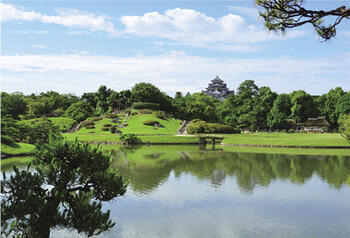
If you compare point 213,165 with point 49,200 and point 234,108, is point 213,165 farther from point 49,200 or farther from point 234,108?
point 234,108

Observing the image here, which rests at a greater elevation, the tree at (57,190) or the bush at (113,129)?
the tree at (57,190)

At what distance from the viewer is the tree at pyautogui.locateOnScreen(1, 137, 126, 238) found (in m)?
11.5

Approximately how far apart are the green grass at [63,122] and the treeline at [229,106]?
6.91ft

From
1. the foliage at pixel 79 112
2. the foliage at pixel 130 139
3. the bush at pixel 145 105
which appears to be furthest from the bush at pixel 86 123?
the foliage at pixel 130 139

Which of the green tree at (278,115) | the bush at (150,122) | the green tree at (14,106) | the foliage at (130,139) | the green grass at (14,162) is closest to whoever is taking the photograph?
the green grass at (14,162)

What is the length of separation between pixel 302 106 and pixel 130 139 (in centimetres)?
5388

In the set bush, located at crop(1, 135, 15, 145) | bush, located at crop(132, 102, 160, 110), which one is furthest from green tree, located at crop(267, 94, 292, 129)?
bush, located at crop(1, 135, 15, 145)

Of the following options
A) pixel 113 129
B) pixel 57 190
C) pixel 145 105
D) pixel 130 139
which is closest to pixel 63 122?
pixel 113 129

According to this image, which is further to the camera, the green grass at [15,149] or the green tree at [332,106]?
the green tree at [332,106]

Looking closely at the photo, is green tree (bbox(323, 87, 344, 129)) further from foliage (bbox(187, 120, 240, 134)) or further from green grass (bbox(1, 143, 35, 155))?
green grass (bbox(1, 143, 35, 155))

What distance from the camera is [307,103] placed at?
95625 millimetres

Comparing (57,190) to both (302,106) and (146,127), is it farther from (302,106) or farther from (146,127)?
(302,106)

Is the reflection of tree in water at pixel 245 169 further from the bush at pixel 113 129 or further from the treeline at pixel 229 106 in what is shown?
the treeline at pixel 229 106

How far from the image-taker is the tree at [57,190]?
11.5 metres
